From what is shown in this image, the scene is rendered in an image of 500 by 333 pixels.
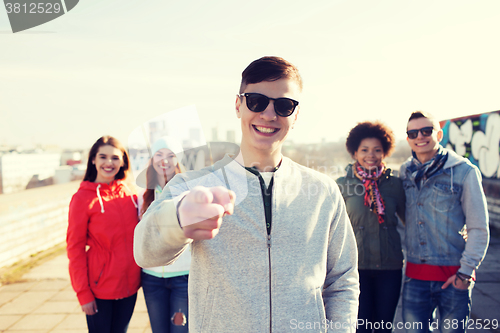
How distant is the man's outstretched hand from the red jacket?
6.13 ft

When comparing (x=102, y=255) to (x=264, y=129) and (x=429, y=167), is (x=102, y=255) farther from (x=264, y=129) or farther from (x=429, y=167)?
(x=429, y=167)

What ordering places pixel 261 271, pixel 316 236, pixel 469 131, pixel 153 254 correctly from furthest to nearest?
pixel 469 131, pixel 316 236, pixel 261 271, pixel 153 254

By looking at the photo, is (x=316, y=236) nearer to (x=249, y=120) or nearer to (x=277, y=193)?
(x=277, y=193)

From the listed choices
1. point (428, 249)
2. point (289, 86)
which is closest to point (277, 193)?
point (289, 86)

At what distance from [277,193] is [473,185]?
199 centimetres

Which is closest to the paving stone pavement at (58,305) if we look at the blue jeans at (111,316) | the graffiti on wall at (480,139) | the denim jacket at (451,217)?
the blue jeans at (111,316)

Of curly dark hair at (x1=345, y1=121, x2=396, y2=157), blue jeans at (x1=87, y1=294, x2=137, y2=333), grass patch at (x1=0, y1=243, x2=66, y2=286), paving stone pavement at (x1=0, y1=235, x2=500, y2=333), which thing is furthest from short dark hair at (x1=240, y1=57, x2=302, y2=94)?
grass patch at (x1=0, y1=243, x2=66, y2=286)

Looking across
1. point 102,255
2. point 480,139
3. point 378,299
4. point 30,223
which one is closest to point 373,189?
point 378,299

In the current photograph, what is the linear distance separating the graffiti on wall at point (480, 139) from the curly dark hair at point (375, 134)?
6.54 meters

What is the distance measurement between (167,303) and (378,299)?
1821 mm

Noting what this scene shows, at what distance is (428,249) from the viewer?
102 inches

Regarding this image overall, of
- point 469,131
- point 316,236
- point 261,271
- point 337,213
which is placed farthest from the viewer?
point 469,131

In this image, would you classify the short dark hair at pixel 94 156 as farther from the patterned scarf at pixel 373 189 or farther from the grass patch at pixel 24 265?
the grass patch at pixel 24 265

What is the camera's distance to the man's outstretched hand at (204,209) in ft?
2.77
